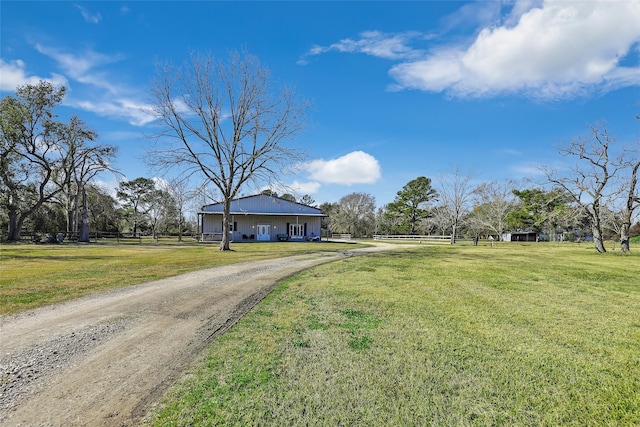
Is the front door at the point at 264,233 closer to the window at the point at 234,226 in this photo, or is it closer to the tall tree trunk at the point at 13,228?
the window at the point at 234,226

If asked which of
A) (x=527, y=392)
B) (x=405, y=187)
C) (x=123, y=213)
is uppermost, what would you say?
(x=405, y=187)

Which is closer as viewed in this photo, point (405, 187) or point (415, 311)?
point (415, 311)

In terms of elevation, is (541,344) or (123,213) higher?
(123,213)

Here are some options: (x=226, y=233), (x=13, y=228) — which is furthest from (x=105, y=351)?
(x=13, y=228)

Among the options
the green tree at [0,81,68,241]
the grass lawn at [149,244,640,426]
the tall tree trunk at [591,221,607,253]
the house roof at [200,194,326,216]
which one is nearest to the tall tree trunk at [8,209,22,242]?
the green tree at [0,81,68,241]

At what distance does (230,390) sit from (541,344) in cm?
405

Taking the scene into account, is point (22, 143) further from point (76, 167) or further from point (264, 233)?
point (264, 233)

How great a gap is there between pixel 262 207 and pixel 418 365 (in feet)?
109

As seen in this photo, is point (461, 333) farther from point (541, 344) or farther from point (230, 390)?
point (230, 390)

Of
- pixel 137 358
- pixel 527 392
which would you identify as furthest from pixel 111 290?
pixel 527 392

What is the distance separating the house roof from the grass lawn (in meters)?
29.1

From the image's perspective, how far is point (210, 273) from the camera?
394 inches

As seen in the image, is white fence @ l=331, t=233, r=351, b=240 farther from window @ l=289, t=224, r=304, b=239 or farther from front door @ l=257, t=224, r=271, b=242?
front door @ l=257, t=224, r=271, b=242

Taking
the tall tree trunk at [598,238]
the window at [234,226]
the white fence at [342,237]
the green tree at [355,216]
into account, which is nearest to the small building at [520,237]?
the green tree at [355,216]
